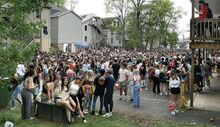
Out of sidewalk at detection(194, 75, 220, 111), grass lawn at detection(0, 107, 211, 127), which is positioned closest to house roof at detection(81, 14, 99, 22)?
sidewalk at detection(194, 75, 220, 111)

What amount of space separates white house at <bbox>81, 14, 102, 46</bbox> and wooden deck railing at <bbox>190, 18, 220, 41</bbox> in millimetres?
65453

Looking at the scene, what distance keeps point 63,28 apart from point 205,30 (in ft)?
171

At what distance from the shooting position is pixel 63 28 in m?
67.1

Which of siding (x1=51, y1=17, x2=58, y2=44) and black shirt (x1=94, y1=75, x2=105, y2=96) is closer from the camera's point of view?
black shirt (x1=94, y1=75, x2=105, y2=96)

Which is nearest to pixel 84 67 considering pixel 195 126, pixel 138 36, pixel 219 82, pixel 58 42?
pixel 219 82

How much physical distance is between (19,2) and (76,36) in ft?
197

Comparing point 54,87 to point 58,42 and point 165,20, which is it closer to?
point 58,42

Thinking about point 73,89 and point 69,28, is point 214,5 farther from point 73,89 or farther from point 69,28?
point 69,28

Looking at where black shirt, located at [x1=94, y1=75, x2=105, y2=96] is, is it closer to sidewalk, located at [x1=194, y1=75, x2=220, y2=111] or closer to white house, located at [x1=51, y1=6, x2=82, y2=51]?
sidewalk, located at [x1=194, y1=75, x2=220, y2=111]

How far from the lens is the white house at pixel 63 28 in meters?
65.8

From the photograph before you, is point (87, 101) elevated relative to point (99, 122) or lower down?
elevated

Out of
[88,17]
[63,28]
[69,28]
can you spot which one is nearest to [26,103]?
[63,28]

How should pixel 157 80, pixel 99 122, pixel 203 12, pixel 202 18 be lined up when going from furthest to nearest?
pixel 157 80
pixel 203 12
pixel 202 18
pixel 99 122

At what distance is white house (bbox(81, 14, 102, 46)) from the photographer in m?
85.2
